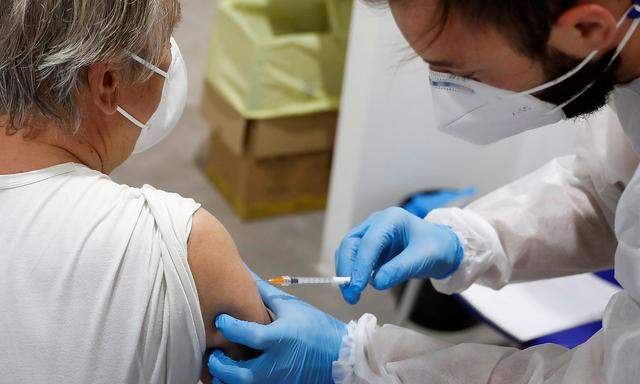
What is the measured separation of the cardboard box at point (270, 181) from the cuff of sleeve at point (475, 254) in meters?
1.62

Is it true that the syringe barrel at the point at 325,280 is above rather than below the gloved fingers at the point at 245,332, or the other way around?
above

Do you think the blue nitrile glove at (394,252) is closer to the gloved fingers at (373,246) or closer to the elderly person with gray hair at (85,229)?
the gloved fingers at (373,246)

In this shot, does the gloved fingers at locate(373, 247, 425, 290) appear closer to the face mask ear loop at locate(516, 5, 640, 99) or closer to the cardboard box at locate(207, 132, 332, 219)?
the face mask ear loop at locate(516, 5, 640, 99)

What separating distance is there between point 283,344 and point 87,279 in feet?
1.20

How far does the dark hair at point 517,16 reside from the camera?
1.05 meters

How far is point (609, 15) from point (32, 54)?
2.50ft

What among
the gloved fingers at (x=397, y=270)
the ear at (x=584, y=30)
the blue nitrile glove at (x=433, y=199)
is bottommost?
the blue nitrile glove at (x=433, y=199)

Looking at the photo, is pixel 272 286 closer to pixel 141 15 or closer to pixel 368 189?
pixel 141 15

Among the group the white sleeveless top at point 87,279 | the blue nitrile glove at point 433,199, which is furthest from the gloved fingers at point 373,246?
the blue nitrile glove at point 433,199

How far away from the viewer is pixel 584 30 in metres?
1.08

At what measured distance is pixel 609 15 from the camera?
1057 millimetres

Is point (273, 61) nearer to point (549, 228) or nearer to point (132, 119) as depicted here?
point (549, 228)

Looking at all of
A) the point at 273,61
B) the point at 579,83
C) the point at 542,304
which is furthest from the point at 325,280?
the point at 273,61

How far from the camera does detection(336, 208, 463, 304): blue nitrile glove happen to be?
1.47 m
